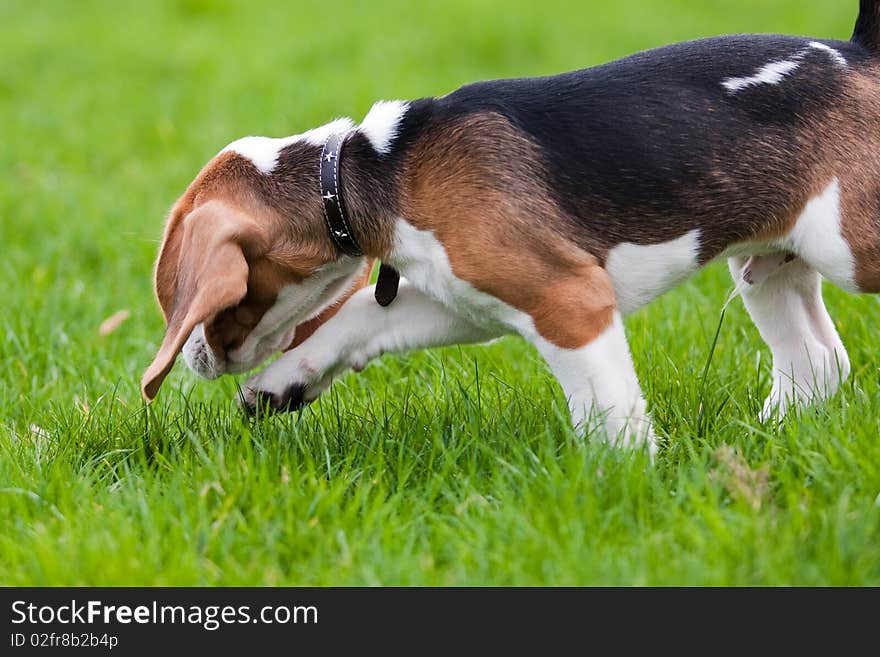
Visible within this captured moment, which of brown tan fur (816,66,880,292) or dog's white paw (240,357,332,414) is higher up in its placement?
brown tan fur (816,66,880,292)

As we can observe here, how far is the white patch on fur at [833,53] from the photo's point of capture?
4.05 meters

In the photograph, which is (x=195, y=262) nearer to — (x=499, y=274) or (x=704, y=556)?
(x=499, y=274)

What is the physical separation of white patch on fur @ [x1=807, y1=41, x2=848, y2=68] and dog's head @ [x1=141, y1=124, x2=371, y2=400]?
160cm

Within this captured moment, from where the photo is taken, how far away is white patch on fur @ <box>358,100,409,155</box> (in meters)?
4.05

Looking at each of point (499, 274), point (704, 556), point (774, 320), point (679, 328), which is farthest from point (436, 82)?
point (704, 556)

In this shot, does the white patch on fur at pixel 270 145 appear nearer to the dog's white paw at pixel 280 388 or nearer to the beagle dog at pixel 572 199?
the beagle dog at pixel 572 199

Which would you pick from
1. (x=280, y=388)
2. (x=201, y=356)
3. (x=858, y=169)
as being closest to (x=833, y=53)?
(x=858, y=169)

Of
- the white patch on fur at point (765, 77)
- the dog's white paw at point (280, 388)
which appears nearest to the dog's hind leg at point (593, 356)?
the white patch on fur at point (765, 77)

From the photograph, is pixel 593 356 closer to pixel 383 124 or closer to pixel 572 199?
pixel 572 199

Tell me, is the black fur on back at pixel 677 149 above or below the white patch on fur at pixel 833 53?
below

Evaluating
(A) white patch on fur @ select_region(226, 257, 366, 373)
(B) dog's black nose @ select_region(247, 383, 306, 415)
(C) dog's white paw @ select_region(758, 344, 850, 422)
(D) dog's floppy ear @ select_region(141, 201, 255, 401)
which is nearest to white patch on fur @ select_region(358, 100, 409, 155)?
(A) white patch on fur @ select_region(226, 257, 366, 373)

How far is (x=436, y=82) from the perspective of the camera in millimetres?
10023

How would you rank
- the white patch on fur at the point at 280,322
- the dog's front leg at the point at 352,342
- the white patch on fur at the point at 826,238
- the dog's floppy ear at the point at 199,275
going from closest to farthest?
the dog's floppy ear at the point at 199,275
the white patch on fur at the point at 826,238
the white patch on fur at the point at 280,322
the dog's front leg at the point at 352,342

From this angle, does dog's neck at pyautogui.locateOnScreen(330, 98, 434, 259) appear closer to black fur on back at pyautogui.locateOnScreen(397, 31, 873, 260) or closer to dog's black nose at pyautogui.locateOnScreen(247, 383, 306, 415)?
black fur on back at pyautogui.locateOnScreen(397, 31, 873, 260)
